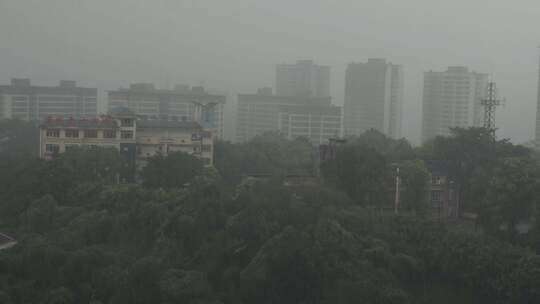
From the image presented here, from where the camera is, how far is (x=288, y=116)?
85.4ft

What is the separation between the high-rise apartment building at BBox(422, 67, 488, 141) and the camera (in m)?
27.4

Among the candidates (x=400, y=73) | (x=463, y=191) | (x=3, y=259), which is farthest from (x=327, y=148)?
(x=400, y=73)

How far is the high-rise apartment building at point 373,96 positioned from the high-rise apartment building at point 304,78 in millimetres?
4939

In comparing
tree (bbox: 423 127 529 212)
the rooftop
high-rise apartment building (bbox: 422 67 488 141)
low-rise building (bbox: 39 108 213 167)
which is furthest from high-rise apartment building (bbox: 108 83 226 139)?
tree (bbox: 423 127 529 212)

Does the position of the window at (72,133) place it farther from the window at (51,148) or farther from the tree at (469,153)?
the tree at (469,153)

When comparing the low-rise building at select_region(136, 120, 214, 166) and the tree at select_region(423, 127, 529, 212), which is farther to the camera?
the low-rise building at select_region(136, 120, 214, 166)

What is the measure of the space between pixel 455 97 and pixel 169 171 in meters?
19.4

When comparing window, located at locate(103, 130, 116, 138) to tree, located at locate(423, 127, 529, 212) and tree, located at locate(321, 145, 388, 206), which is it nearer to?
Result: tree, located at locate(321, 145, 388, 206)

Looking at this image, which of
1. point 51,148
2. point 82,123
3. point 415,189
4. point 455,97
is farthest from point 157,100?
point 415,189

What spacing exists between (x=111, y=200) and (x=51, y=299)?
3008 millimetres

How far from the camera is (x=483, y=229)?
27.5ft

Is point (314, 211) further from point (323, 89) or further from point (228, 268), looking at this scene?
point (323, 89)

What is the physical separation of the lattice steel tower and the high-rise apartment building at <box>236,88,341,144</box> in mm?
11071

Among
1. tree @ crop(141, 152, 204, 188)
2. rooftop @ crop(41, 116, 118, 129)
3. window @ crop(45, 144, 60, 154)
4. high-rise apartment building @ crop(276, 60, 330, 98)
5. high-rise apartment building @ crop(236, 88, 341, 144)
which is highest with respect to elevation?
high-rise apartment building @ crop(276, 60, 330, 98)
